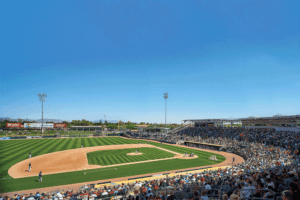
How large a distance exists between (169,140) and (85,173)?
32.3 meters

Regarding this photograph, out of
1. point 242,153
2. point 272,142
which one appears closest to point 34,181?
point 242,153

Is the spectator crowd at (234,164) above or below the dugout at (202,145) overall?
above

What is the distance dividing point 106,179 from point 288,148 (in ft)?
87.3

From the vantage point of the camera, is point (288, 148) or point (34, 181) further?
point (288, 148)

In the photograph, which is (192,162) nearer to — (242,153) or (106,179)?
(242,153)

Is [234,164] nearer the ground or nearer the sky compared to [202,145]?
nearer the sky

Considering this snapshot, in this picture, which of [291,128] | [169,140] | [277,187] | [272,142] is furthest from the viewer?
[169,140]

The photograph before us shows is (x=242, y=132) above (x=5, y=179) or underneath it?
above

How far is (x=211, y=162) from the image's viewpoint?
25938mm

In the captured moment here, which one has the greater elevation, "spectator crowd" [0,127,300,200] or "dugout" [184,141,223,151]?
"spectator crowd" [0,127,300,200]

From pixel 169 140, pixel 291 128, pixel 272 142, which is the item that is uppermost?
pixel 291 128

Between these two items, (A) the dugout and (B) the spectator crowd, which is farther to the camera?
(A) the dugout

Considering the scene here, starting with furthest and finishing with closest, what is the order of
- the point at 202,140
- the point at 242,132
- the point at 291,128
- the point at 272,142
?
the point at 202,140 < the point at 242,132 < the point at 291,128 < the point at 272,142

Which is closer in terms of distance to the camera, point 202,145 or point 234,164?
point 234,164
